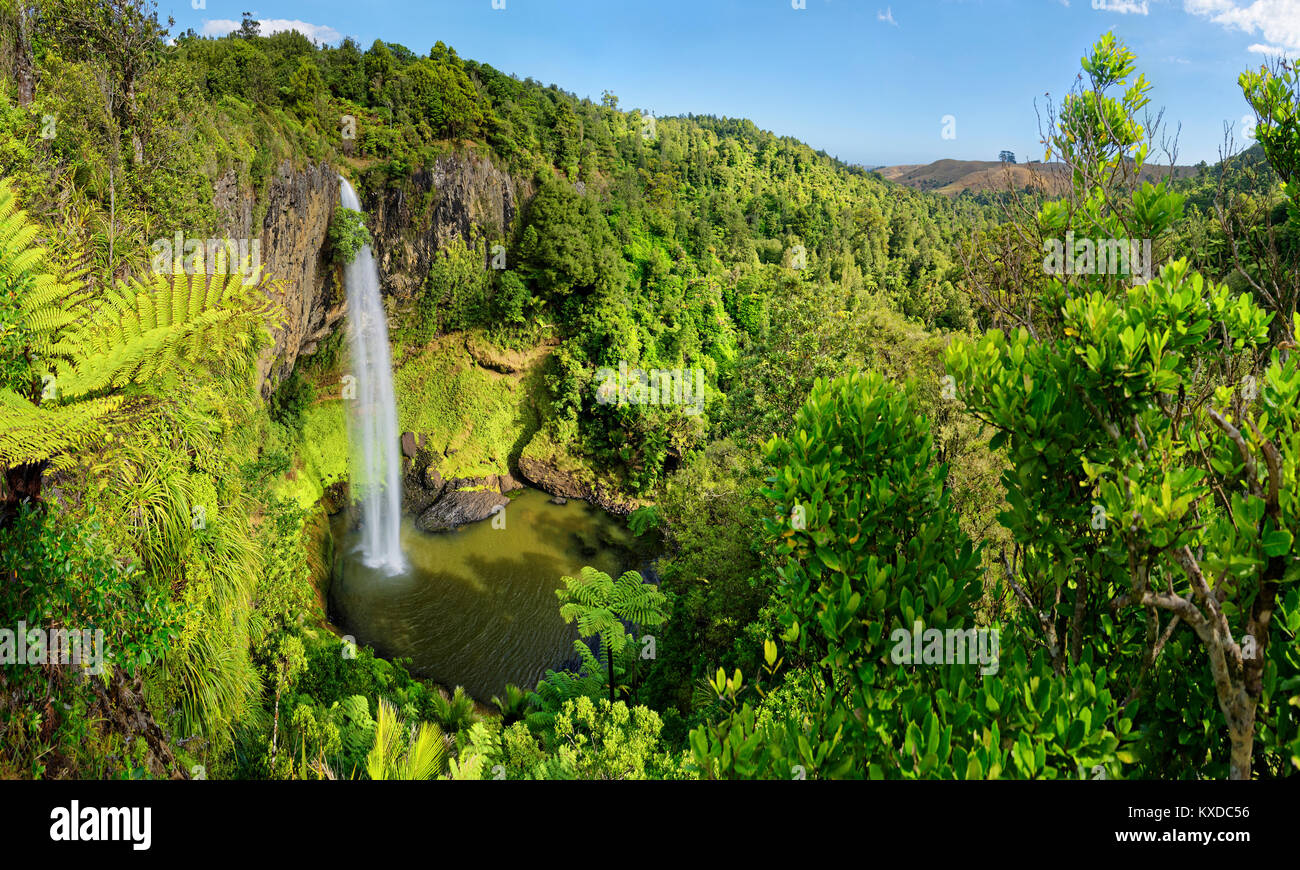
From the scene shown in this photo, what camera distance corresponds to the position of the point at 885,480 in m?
2.88

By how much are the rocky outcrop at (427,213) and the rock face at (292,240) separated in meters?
2.15

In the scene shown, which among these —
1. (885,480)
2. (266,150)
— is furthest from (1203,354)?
(266,150)

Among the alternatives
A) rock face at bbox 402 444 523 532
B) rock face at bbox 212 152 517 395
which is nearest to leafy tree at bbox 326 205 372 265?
rock face at bbox 212 152 517 395

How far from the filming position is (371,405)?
22.4 m

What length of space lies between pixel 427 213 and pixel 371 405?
7.35 meters

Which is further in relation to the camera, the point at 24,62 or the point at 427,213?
the point at 427,213

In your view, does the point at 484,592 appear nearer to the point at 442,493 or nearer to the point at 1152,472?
the point at 442,493

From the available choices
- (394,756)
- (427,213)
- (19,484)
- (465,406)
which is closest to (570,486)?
(465,406)

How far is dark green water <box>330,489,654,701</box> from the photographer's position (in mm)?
14211

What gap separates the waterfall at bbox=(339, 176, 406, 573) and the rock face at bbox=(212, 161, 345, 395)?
0.74 meters

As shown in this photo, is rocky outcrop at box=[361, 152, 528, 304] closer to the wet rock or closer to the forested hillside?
the forested hillside
